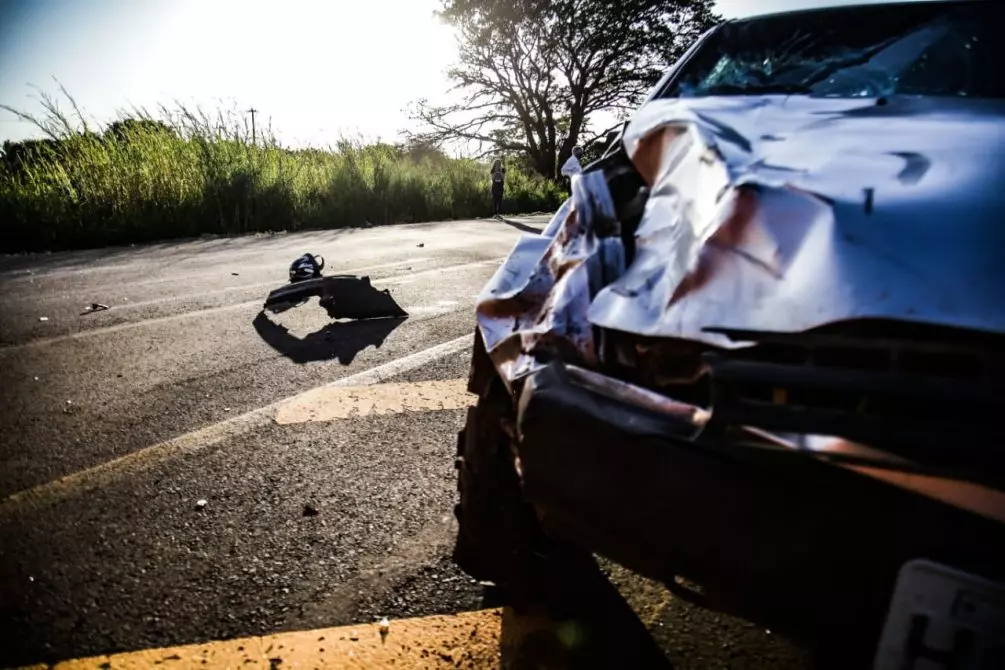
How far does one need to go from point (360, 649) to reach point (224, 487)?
970 mm

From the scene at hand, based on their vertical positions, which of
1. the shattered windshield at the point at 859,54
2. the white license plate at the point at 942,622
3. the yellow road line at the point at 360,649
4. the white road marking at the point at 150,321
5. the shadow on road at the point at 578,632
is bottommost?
the shadow on road at the point at 578,632

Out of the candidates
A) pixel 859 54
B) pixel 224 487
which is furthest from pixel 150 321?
pixel 859 54

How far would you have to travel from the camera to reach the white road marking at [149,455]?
6.92ft

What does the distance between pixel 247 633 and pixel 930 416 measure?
1.53 m

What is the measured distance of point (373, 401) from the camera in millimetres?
3021

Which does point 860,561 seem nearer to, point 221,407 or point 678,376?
point 678,376

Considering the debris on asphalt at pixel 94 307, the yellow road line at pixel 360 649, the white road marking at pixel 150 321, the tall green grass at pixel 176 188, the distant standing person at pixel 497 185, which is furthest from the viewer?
the distant standing person at pixel 497 185

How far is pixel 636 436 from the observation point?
99cm

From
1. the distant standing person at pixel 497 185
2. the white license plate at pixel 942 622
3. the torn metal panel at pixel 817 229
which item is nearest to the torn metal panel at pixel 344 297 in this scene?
the torn metal panel at pixel 817 229

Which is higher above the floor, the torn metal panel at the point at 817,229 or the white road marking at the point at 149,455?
the torn metal panel at the point at 817,229

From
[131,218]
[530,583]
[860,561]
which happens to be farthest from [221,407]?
[131,218]

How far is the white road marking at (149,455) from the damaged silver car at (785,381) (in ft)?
5.07

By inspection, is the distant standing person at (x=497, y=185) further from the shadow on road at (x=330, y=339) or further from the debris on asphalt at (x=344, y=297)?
the shadow on road at (x=330, y=339)

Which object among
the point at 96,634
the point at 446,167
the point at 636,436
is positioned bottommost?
the point at 96,634
